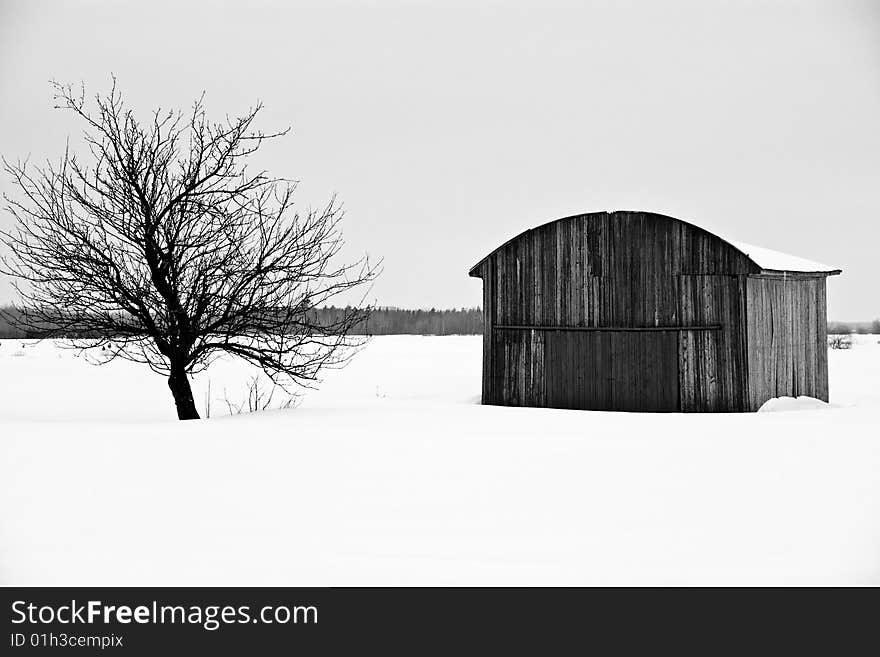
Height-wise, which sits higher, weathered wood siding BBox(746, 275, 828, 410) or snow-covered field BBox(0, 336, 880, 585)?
weathered wood siding BBox(746, 275, 828, 410)

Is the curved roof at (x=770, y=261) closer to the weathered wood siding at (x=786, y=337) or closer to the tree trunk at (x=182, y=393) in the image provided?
the weathered wood siding at (x=786, y=337)

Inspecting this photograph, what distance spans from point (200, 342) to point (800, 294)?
13754 millimetres

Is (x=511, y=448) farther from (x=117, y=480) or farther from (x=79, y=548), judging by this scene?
(x=79, y=548)

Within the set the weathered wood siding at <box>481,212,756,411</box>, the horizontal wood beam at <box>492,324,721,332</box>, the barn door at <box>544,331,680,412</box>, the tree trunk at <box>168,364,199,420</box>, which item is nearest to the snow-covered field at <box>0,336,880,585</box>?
the tree trunk at <box>168,364,199,420</box>

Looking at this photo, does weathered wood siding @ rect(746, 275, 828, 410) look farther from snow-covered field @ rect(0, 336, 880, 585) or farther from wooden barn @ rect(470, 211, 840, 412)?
snow-covered field @ rect(0, 336, 880, 585)

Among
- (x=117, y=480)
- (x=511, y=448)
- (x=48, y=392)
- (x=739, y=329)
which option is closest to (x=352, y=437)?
(x=511, y=448)

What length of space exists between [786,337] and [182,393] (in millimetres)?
13357

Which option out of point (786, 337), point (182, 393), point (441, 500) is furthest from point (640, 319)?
point (441, 500)

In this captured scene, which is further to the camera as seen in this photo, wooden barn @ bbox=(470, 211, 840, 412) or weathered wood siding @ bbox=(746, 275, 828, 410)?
weathered wood siding @ bbox=(746, 275, 828, 410)

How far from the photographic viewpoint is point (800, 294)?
21422 millimetres

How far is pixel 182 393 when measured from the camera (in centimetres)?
1784

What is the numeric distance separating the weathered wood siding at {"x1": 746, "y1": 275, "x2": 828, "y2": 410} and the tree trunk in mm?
11579

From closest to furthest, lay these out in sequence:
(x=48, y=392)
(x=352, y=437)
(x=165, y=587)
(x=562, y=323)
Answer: (x=165, y=587)
(x=352, y=437)
(x=562, y=323)
(x=48, y=392)

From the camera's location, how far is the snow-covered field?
7.48m
